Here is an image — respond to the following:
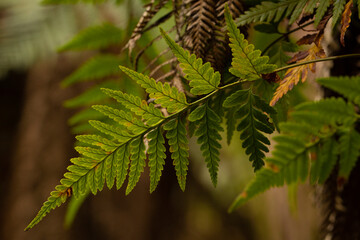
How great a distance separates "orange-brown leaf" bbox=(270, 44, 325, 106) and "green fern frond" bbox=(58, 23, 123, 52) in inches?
24.3

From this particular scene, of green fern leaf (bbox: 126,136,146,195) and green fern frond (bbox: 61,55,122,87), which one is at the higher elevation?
green fern frond (bbox: 61,55,122,87)

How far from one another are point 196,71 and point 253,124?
10 centimetres

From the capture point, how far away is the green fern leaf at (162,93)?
0.41 m

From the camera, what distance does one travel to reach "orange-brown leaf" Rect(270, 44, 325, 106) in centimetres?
41

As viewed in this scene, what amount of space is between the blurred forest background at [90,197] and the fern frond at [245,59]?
3.56 feet

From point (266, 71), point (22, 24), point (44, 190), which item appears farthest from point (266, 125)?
point (44, 190)

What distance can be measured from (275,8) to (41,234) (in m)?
2.37

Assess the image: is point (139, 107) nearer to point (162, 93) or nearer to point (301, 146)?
point (162, 93)

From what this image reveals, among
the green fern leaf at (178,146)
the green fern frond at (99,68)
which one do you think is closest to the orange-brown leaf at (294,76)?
the green fern leaf at (178,146)

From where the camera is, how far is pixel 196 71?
403mm

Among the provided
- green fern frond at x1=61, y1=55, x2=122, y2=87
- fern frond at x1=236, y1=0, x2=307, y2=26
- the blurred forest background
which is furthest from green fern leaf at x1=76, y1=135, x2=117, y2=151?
the blurred forest background

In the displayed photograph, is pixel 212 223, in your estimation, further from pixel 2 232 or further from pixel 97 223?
pixel 2 232

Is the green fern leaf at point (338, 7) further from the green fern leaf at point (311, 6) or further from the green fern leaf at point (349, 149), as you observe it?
the green fern leaf at point (349, 149)

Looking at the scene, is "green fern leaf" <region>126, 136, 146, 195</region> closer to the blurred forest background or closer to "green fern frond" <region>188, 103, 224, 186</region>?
"green fern frond" <region>188, 103, 224, 186</region>
